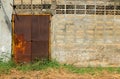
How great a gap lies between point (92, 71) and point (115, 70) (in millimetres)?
844

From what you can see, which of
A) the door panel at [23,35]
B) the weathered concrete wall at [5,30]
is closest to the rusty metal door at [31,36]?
the door panel at [23,35]

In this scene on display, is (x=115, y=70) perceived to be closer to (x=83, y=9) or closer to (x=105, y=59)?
(x=105, y=59)

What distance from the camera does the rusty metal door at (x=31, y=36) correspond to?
456 inches

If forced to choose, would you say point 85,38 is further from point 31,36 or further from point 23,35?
point 23,35

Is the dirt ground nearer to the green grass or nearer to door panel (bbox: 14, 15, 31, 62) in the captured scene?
the green grass

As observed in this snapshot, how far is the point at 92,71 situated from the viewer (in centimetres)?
1127

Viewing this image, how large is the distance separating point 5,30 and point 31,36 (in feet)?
3.09

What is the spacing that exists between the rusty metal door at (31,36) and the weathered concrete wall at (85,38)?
0.29m

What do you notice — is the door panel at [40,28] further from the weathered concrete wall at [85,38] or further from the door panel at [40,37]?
the weathered concrete wall at [85,38]

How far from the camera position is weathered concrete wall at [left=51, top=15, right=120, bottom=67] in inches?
458

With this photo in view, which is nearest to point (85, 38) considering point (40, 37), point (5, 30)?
point (40, 37)

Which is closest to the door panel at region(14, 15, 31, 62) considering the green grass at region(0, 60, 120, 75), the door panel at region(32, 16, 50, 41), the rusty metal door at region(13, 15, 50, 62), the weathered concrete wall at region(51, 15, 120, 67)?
the rusty metal door at region(13, 15, 50, 62)

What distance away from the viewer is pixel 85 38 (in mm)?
11641

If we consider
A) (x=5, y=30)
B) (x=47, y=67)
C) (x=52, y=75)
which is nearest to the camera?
(x=52, y=75)
